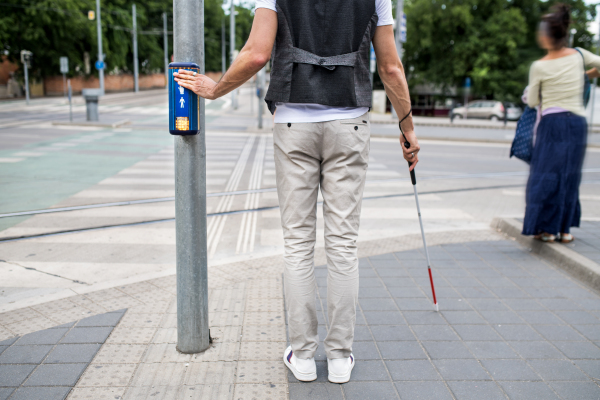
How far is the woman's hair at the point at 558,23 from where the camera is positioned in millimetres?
4227

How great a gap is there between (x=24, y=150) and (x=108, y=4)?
42275mm

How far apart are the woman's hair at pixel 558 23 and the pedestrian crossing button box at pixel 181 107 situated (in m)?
3.14

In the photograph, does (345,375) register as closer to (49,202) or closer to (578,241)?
(578,241)

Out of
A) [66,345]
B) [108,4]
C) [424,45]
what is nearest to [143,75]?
[108,4]

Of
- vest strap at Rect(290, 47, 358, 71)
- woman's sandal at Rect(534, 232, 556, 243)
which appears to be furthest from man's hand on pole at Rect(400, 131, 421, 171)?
woman's sandal at Rect(534, 232, 556, 243)

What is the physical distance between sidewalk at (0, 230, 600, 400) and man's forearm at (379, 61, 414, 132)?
1.22 metres

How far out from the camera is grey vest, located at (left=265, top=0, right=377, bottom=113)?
2.33m

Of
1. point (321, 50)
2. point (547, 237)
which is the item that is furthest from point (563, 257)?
point (321, 50)

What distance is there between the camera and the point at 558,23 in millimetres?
4246

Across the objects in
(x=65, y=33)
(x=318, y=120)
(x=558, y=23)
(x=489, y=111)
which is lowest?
(x=489, y=111)

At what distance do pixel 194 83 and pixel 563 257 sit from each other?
11.0ft

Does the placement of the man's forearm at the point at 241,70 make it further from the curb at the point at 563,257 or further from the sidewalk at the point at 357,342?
the curb at the point at 563,257

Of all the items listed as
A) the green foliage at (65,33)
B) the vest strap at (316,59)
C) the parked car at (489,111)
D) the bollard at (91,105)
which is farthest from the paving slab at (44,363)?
the green foliage at (65,33)

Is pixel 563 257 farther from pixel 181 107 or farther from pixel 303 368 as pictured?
pixel 181 107
